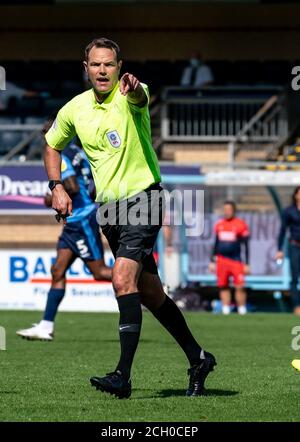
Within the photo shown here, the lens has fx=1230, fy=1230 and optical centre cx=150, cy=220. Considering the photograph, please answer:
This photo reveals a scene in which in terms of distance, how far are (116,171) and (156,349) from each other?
489cm

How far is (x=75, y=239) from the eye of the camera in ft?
43.5

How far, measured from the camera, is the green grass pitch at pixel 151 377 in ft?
23.6

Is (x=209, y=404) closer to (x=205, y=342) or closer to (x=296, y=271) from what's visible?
(x=205, y=342)

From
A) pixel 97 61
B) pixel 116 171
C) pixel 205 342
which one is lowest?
pixel 205 342

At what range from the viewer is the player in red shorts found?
21.1 m

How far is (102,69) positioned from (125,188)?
2.58ft

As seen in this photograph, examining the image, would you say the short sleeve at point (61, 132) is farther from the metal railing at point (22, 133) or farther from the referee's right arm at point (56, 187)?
the metal railing at point (22, 133)

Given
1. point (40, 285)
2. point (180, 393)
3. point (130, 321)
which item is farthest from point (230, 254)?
point (130, 321)

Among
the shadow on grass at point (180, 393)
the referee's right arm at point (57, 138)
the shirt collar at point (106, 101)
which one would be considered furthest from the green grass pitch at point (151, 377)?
the shirt collar at point (106, 101)

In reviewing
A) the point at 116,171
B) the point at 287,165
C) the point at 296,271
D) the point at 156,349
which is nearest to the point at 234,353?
the point at 156,349

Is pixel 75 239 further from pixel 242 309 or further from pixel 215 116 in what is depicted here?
pixel 215 116

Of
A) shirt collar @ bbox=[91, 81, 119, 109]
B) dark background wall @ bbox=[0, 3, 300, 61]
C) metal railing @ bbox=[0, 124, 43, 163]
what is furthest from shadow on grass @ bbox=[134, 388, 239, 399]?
dark background wall @ bbox=[0, 3, 300, 61]

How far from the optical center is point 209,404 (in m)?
7.61
